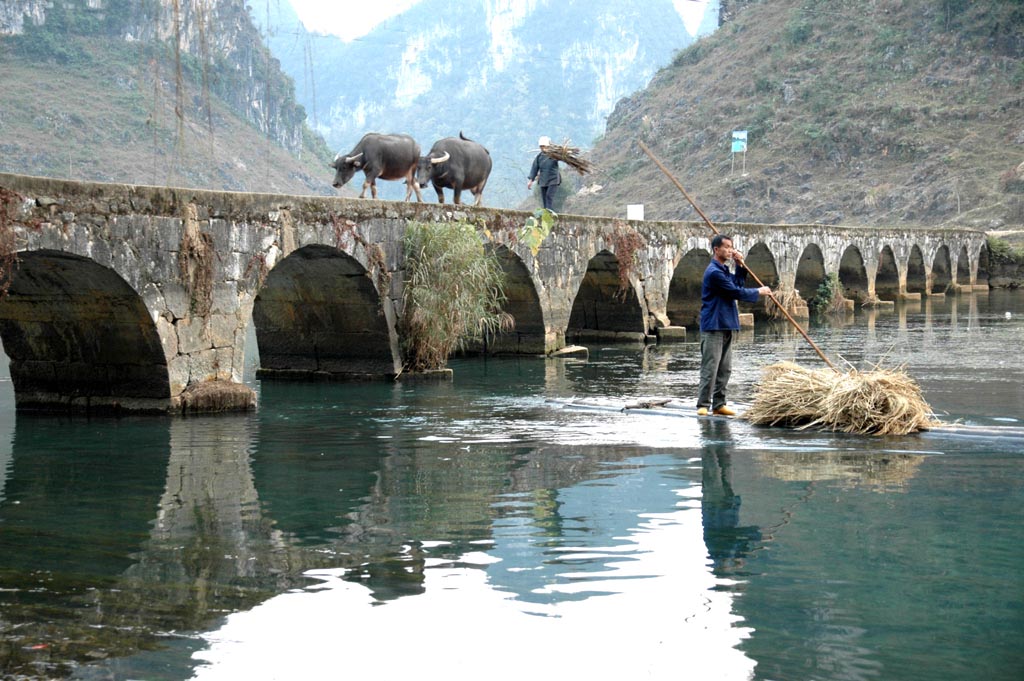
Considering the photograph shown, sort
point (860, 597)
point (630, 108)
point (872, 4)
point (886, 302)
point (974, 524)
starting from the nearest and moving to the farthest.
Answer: point (860, 597) < point (974, 524) < point (886, 302) < point (872, 4) < point (630, 108)

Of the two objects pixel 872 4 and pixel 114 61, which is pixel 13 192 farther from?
pixel 872 4

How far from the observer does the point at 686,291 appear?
2384cm

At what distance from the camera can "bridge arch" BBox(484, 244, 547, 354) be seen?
1744 centimetres

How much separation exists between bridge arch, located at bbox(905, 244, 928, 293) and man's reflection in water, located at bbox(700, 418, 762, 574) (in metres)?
28.4

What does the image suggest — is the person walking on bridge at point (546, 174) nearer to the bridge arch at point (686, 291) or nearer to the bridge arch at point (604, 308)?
the bridge arch at point (604, 308)

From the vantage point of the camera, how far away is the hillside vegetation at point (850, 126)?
52688 mm

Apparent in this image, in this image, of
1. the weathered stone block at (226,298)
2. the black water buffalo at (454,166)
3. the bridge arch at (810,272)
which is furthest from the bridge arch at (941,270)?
the weathered stone block at (226,298)

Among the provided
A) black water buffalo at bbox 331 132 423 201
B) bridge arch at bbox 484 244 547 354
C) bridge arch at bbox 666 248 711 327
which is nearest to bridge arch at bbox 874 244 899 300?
bridge arch at bbox 666 248 711 327

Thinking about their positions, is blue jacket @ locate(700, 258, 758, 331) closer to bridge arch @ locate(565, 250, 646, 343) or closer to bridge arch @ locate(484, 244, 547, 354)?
bridge arch @ locate(484, 244, 547, 354)

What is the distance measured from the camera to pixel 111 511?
748 centimetres

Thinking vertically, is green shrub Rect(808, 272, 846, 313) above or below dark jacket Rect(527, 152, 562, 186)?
below

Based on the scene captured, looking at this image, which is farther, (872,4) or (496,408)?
(872,4)

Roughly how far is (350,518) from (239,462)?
7.23 feet

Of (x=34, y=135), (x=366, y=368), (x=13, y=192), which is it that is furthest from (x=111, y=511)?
(x=34, y=135)
